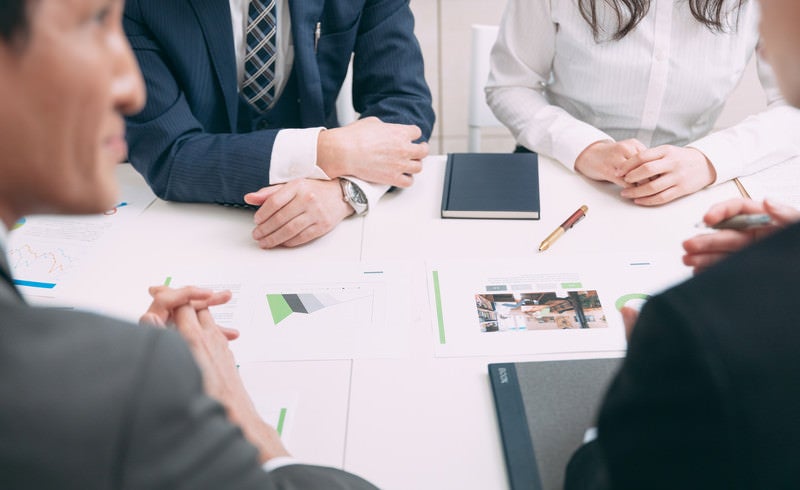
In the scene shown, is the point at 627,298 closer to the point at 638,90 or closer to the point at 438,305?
the point at 438,305

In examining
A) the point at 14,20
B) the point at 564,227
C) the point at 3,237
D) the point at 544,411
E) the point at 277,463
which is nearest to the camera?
the point at 14,20

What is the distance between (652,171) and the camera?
1227 millimetres

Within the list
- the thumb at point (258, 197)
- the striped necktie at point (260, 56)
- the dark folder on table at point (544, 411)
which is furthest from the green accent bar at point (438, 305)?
the striped necktie at point (260, 56)

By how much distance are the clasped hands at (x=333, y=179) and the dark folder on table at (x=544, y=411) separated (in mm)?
459

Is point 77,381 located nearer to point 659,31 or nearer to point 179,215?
point 179,215

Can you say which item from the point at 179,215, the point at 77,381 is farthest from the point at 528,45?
the point at 77,381

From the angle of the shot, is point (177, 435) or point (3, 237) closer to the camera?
point (177, 435)

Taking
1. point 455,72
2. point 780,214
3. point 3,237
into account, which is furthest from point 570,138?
point 455,72

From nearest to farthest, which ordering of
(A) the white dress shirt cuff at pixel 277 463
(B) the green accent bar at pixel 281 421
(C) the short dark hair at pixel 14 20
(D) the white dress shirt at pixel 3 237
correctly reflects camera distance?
(C) the short dark hair at pixel 14 20 → (D) the white dress shirt at pixel 3 237 → (A) the white dress shirt cuff at pixel 277 463 → (B) the green accent bar at pixel 281 421

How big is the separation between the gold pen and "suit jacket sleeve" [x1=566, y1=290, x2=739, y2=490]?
2.08ft

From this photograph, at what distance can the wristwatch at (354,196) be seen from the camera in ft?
4.03

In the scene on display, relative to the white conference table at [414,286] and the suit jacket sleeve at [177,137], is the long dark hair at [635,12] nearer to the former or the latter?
the white conference table at [414,286]

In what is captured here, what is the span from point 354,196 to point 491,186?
0.28m

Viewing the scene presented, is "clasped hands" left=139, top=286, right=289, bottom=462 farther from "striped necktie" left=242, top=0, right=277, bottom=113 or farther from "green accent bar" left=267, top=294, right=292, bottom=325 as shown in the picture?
"striped necktie" left=242, top=0, right=277, bottom=113
